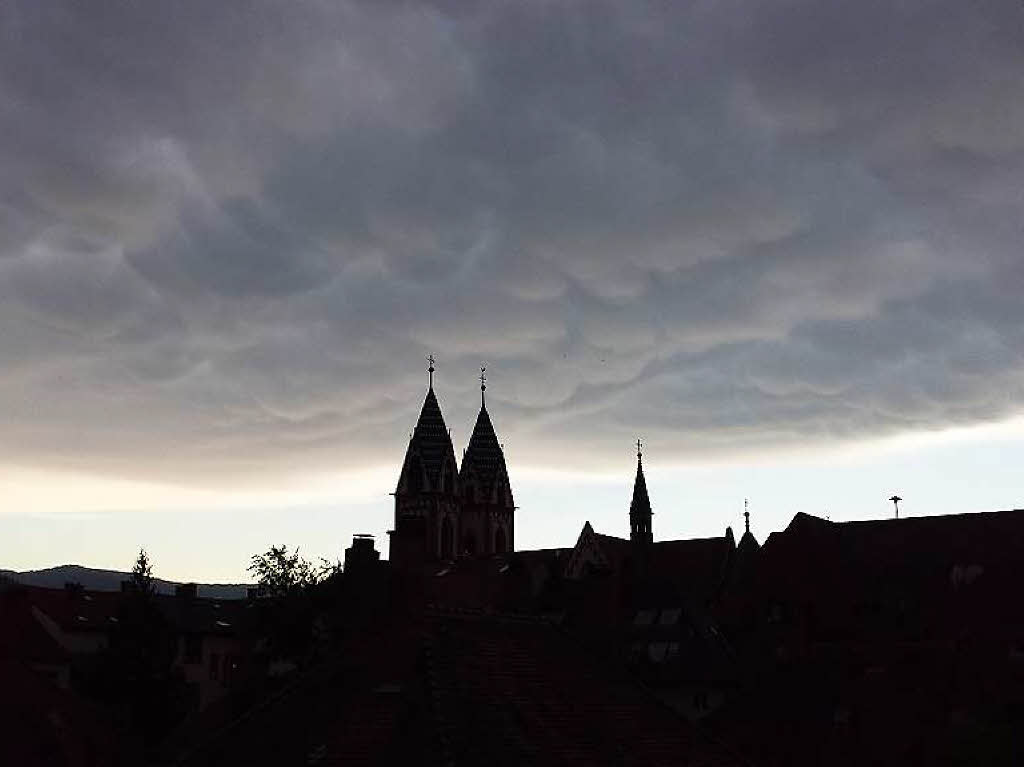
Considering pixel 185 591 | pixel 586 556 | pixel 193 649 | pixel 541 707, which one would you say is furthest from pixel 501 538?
pixel 541 707

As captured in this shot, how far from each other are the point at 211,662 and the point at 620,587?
37.2 m

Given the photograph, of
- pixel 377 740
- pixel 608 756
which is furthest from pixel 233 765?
pixel 608 756

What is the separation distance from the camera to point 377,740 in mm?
26938

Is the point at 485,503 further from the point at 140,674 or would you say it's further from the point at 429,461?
the point at 140,674

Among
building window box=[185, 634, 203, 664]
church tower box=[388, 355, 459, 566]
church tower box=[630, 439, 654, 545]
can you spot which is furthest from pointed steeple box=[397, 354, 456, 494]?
building window box=[185, 634, 203, 664]

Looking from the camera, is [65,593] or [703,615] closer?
[703,615]

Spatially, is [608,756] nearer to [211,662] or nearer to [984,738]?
[984,738]

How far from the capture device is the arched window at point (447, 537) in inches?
5423

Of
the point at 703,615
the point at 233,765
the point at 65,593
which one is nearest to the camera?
the point at 233,765

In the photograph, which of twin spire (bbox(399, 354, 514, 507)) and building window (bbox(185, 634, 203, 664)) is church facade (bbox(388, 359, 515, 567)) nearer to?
twin spire (bbox(399, 354, 514, 507))

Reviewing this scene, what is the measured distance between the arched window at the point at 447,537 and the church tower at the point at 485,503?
6.32ft

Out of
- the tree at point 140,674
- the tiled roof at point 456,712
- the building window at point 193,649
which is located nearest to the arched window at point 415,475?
the building window at point 193,649

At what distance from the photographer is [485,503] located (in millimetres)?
142375

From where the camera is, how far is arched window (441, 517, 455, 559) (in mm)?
137750
